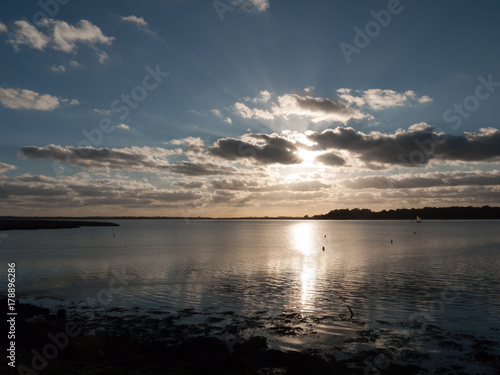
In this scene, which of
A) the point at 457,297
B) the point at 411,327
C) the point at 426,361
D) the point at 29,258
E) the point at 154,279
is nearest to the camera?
the point at 426,361

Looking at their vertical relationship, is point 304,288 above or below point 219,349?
below

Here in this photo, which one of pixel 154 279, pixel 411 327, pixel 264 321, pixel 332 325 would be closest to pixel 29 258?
pixel 154 279

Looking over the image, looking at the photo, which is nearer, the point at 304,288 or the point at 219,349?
the point at 219,349

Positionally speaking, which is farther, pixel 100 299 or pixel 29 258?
pixel 29 258

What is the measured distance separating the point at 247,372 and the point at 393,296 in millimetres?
20661

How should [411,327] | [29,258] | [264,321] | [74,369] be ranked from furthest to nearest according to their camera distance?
[29,258] < [264,321] < [411,327] < [74,369]

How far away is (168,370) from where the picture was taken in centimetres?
1552

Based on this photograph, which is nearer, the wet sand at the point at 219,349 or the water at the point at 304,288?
the wet sand at the point at 219,349

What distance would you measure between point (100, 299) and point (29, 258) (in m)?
39.9

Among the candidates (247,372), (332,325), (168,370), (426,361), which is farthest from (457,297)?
(168,370)

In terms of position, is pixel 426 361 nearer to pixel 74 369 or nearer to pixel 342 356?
pixel 342 356

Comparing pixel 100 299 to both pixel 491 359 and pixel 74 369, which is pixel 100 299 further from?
pixel 491 359

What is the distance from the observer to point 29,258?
62406 millimetres

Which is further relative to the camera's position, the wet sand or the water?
the water
